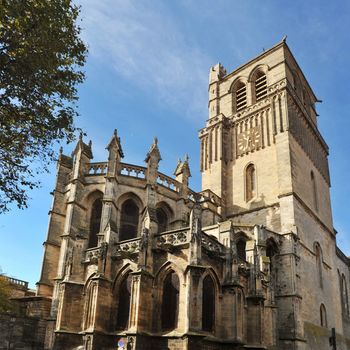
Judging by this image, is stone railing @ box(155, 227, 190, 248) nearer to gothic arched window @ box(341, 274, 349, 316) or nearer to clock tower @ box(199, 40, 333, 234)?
clock tower @ box(199, 40, 333, 234)

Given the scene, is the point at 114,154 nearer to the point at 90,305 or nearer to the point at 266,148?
the point at 90,305

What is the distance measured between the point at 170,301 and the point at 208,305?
1592 mm

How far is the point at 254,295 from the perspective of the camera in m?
19.2

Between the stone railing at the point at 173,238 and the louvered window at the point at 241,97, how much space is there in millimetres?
21163

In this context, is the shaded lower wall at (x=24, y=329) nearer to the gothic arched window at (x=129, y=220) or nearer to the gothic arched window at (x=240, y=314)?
the gothic arched window at (x=129, y=220)

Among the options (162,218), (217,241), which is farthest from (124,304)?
(162,218)

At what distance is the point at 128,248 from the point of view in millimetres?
18547

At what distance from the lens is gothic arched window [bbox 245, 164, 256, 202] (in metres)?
31.7

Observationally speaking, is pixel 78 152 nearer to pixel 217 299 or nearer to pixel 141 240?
pixel 141 240

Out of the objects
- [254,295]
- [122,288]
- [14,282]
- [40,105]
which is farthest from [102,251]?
[14,282]

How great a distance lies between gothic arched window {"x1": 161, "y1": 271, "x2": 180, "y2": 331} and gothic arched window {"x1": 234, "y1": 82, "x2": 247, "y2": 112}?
22301mm

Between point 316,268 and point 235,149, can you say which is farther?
point 235,149

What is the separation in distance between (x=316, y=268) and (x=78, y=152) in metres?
18.5

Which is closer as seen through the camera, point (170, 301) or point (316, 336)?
point (170, 301)
